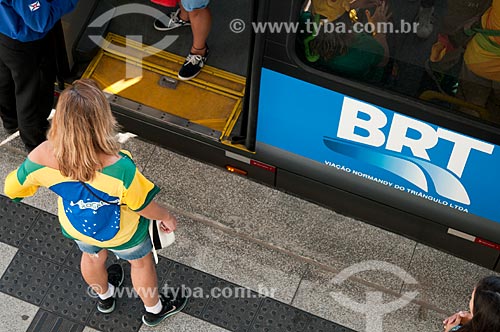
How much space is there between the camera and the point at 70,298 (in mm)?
4387

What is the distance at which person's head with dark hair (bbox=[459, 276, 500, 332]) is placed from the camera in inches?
113

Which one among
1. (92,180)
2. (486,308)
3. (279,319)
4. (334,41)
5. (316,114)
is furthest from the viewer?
(279,319)

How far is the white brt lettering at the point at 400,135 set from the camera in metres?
3.65

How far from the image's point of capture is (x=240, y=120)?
464 centimetres

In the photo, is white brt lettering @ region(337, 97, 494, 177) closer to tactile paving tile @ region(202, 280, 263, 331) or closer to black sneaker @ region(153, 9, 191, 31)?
tactile paving tile @ region(202, 280, 263, 331)

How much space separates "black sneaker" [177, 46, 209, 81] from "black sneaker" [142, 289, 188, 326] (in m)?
1.32

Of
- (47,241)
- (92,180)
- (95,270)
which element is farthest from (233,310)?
(92,180)

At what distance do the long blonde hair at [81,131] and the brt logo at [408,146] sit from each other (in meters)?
1.18

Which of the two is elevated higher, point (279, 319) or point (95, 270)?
point (95, 270)

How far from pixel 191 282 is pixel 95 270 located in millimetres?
637

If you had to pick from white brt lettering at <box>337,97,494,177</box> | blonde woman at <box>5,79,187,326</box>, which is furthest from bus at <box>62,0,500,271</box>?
blonde woman at <box>5,79,187,326</box>

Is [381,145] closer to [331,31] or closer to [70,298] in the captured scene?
[331,31]

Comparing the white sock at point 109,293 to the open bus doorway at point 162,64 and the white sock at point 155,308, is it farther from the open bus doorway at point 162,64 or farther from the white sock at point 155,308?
the open bus doorway at point 162,64

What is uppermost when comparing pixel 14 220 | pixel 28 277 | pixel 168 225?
pixel 168 225
